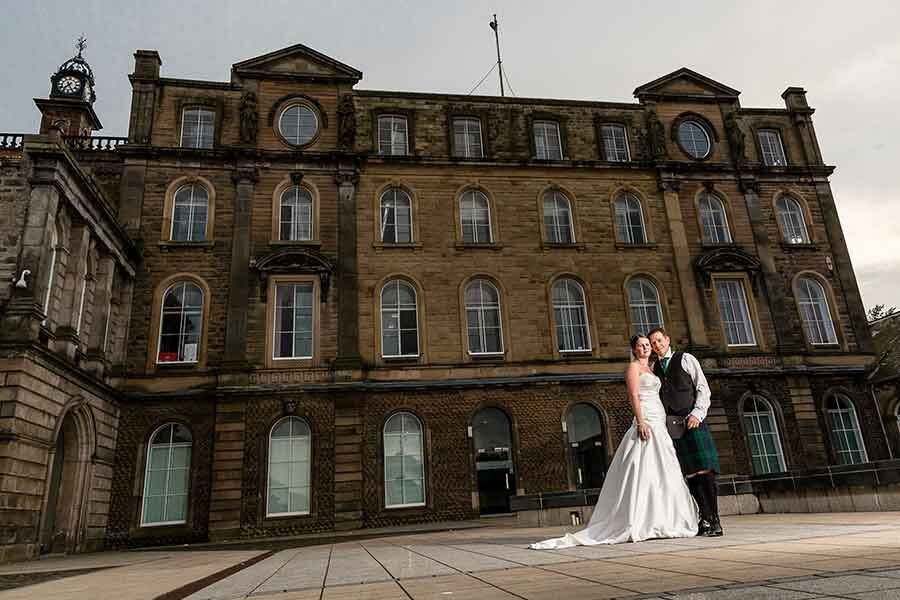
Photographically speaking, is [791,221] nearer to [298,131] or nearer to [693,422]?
[298,131]

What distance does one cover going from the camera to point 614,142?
1005 inches

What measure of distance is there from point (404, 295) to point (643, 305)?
9.32 m

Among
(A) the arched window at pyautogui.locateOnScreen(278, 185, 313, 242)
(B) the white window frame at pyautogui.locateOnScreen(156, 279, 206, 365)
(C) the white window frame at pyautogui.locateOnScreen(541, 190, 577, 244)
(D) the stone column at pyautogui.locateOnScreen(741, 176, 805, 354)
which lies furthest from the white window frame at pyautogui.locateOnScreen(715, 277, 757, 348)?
(B) the white window frame at pyautogui.locateOnScreen(156, 279, 206, 365)

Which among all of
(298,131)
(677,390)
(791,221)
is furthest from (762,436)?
(298,131)

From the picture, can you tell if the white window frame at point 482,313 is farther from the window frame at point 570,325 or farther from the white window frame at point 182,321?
the white window frame at point 182,321

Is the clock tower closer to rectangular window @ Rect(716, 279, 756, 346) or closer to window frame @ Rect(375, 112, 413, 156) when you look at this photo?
window frame @ Rect(375, 112, 413, 156)

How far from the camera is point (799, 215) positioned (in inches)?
1022

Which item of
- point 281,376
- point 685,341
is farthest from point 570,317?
point 281,376

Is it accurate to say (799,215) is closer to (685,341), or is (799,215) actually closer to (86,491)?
(685,341)

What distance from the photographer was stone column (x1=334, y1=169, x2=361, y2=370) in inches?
795

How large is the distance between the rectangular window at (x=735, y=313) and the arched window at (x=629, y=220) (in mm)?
3650

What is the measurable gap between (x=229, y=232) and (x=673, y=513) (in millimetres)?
18348

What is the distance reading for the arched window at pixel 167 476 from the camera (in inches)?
714

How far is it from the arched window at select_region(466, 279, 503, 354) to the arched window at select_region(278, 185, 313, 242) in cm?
641
